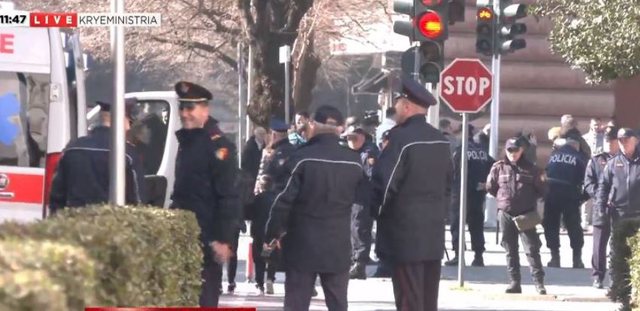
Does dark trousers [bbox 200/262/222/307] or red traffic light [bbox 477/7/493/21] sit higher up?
red traffic light [bbox 477/7/493/21]

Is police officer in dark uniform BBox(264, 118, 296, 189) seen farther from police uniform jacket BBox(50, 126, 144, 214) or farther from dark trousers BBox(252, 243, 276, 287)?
police uniform jacket BBox(50, 126, 144, 214)

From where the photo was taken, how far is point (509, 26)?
22625 millimetres

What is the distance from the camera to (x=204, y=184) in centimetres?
1104

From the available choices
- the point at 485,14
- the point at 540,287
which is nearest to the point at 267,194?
the point at 540,287

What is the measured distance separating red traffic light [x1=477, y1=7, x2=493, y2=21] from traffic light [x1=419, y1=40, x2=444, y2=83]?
4.51m

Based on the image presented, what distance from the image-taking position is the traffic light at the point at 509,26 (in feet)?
72.3

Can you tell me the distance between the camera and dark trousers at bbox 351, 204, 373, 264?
18.8m

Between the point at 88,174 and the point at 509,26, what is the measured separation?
12002 millimetres

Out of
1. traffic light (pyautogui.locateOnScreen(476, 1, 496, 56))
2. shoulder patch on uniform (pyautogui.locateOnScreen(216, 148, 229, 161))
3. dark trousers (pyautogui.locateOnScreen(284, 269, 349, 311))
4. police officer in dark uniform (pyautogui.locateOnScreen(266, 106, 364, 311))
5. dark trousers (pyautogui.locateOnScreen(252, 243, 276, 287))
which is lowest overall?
dark trousers (pyautogui.locateOnScreen(252, 243, 276, 287))

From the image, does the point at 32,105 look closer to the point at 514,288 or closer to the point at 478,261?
the point at 514,288

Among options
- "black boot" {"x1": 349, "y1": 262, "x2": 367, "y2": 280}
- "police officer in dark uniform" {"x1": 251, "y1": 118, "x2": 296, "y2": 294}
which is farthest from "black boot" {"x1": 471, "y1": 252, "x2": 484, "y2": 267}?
"police officer in dark uniform" {"x1": 251, "y1": 118, "x2": 296, "y2": 294}

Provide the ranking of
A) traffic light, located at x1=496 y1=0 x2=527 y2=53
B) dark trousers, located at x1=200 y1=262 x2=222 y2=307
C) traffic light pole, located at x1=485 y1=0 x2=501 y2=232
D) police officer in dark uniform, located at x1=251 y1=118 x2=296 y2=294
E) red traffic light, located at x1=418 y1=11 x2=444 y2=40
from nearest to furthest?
1. dark trousers, located at x1=200 y1=262 x2=222 y2=307
2. police officer in dark uniform, located at x1=251 y1=118 x2=296 y2=294
3. red traffic light, located at x1=418 y1=11 x2=444 y2=40
4. traffic light, located at x1=496 y1=0 x2=527 y2=53
5. traffic light pole, located at x1=485 y1=0 x2=501 y2=232

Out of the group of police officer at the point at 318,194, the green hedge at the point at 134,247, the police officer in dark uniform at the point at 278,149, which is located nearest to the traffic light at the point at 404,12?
the police officer in dark uniform at the point at 278,149

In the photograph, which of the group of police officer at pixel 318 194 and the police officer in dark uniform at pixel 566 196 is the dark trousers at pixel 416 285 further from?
the police officer in dark uniform at pixel 566 196
